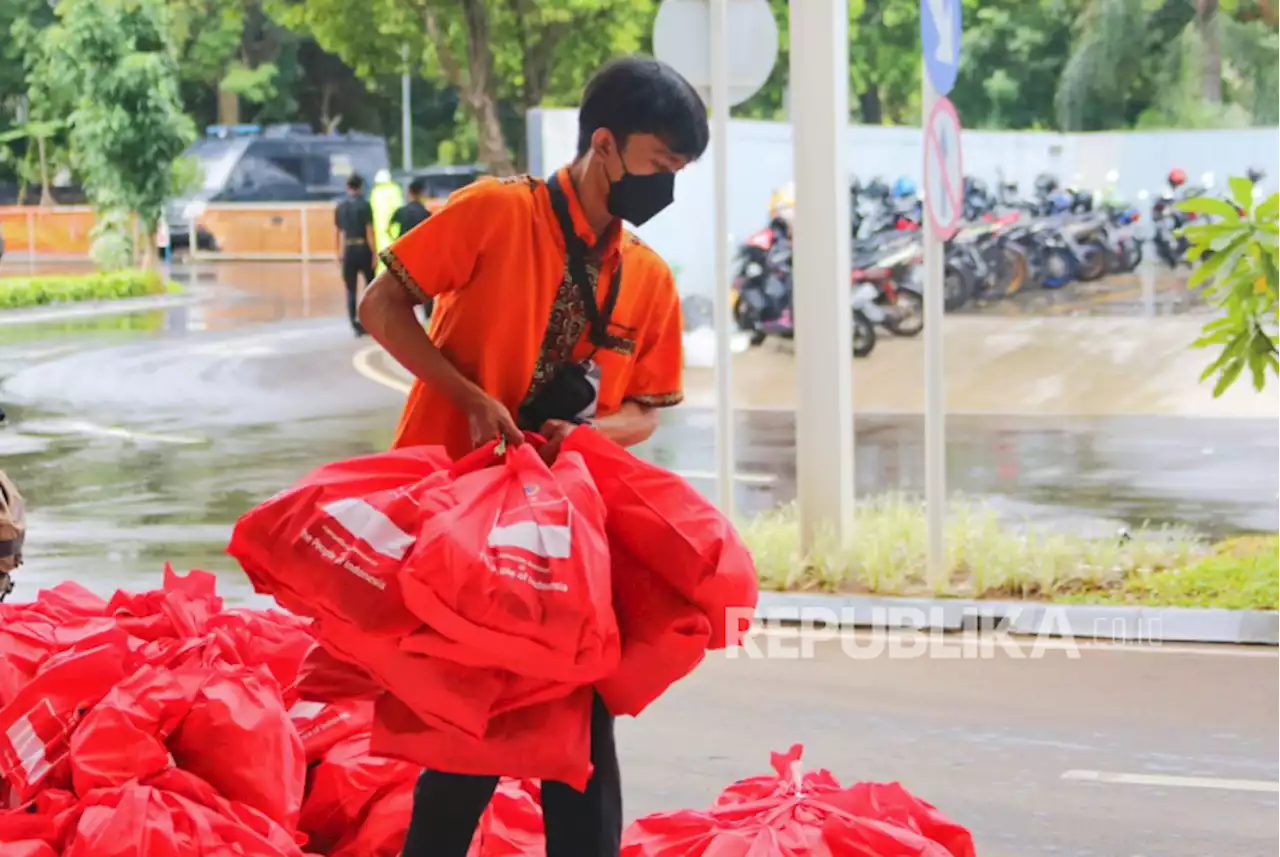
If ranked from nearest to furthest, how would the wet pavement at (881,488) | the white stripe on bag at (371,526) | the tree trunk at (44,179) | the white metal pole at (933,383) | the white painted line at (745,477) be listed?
1. the white stripe on bag at (371,526)
2. the wet pavement at (881,488)
3. the white metal pole at (933,383)
4. the white painted line at (745,477)
5. the tree trunk at (44,179)

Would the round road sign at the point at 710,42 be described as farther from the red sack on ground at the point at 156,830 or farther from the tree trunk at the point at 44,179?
the tree trunk at the point at 44,179

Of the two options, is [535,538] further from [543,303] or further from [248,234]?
[248,234]

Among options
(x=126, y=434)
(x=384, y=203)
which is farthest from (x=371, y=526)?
(x=384, y=203)

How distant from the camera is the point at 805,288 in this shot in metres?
8.13

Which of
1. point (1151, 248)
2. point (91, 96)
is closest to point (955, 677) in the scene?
point (1151, 248)

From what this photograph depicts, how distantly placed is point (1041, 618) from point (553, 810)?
4856mm

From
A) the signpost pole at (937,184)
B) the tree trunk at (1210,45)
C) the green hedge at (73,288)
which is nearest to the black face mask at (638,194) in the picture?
the signpost pole at (937,184)

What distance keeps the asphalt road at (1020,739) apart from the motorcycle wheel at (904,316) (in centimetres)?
1008

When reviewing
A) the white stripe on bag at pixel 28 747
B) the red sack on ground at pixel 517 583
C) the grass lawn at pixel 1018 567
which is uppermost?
the red sack on ground at pixel 517 583

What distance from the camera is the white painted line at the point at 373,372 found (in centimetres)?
1677

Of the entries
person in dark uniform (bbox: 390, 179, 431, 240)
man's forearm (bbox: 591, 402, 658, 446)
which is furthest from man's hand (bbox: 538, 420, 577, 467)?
person in dark uniform (bbox: 390, 179, 431, 240)

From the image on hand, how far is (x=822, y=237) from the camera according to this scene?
26.6 feet

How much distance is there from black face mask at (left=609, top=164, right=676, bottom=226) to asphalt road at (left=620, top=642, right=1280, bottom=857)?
2.39m

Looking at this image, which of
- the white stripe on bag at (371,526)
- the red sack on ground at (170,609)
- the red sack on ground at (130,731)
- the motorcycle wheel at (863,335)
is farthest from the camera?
the motorcycle wheel at (863,335)
